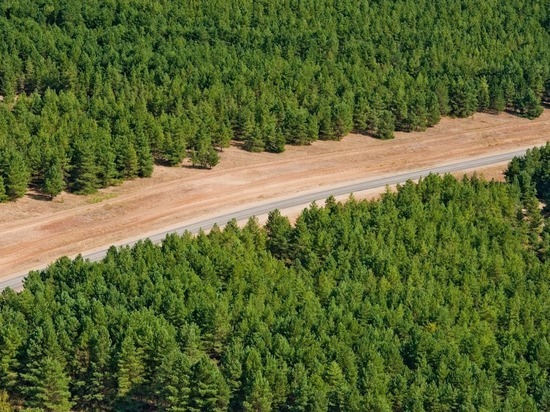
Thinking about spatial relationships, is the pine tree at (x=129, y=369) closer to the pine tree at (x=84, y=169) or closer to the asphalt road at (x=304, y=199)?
the asphalt road at (x=304, y=199)

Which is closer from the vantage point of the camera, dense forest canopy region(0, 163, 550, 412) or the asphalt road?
dense forest canopy region(0, 163, 550, 412)

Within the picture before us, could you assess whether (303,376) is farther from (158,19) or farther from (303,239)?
(158,19)

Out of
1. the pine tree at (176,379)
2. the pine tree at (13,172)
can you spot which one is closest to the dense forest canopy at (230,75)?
the pine tree at (13,172)

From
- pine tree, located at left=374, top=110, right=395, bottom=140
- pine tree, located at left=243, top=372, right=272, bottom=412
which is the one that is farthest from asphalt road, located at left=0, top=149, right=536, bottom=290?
pine tree, located at left=243, top=372, right=272, bottom=412

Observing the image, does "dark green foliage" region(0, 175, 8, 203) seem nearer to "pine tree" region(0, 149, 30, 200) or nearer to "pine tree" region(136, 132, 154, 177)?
"pine tree" region(0, 149, 30, 200)

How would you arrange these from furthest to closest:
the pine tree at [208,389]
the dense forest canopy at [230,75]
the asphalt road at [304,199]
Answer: the dense forest canopy at [230,75]
the asphalt road at [304,199]
the pine tree at [208,389]

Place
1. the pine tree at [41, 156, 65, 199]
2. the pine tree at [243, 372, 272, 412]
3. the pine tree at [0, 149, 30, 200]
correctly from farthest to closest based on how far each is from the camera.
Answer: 1. the pine tree at [41, 156, 65, 199]
2. the pine tree at [0, 149, 30, 200]
3. the pine tree at [243, 372, 272, 412]
